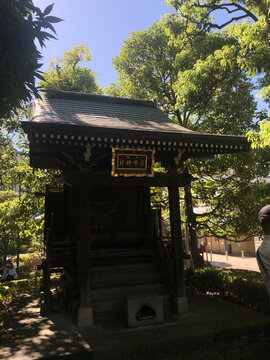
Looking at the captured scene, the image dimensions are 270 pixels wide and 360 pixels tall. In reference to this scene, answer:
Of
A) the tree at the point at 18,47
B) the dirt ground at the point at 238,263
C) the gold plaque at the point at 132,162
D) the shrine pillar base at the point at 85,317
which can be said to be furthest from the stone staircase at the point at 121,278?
the dirt ground at the point at 238,263

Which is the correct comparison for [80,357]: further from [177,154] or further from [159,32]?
[159,32]

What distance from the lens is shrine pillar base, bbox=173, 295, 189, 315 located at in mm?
7070

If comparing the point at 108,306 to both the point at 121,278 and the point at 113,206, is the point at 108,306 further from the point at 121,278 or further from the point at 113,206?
the point at 113,206

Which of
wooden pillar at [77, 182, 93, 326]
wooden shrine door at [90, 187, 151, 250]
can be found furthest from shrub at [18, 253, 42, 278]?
wooden pillar at [77, 182, 93, 326]

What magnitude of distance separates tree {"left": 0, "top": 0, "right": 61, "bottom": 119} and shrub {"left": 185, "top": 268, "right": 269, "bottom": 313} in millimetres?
7344

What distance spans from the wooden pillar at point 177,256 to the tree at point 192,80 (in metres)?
3.08

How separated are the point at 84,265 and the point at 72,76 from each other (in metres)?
17.3

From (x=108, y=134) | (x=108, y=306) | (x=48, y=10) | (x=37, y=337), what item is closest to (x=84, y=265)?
(x=108, y=306)

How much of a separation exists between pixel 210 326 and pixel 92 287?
10.8ft

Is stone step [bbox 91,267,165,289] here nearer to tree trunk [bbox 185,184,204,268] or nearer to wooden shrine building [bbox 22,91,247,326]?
wooden shrine building [bbox 22,91,247,326]

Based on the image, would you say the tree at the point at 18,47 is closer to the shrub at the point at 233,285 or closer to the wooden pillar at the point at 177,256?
the wooden pillar at the point at 177,256

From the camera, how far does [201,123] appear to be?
36.6ft

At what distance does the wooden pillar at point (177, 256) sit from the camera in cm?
A: 716

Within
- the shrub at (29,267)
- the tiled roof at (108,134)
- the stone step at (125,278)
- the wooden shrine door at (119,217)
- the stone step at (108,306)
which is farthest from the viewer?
the shrub at (29,267)
